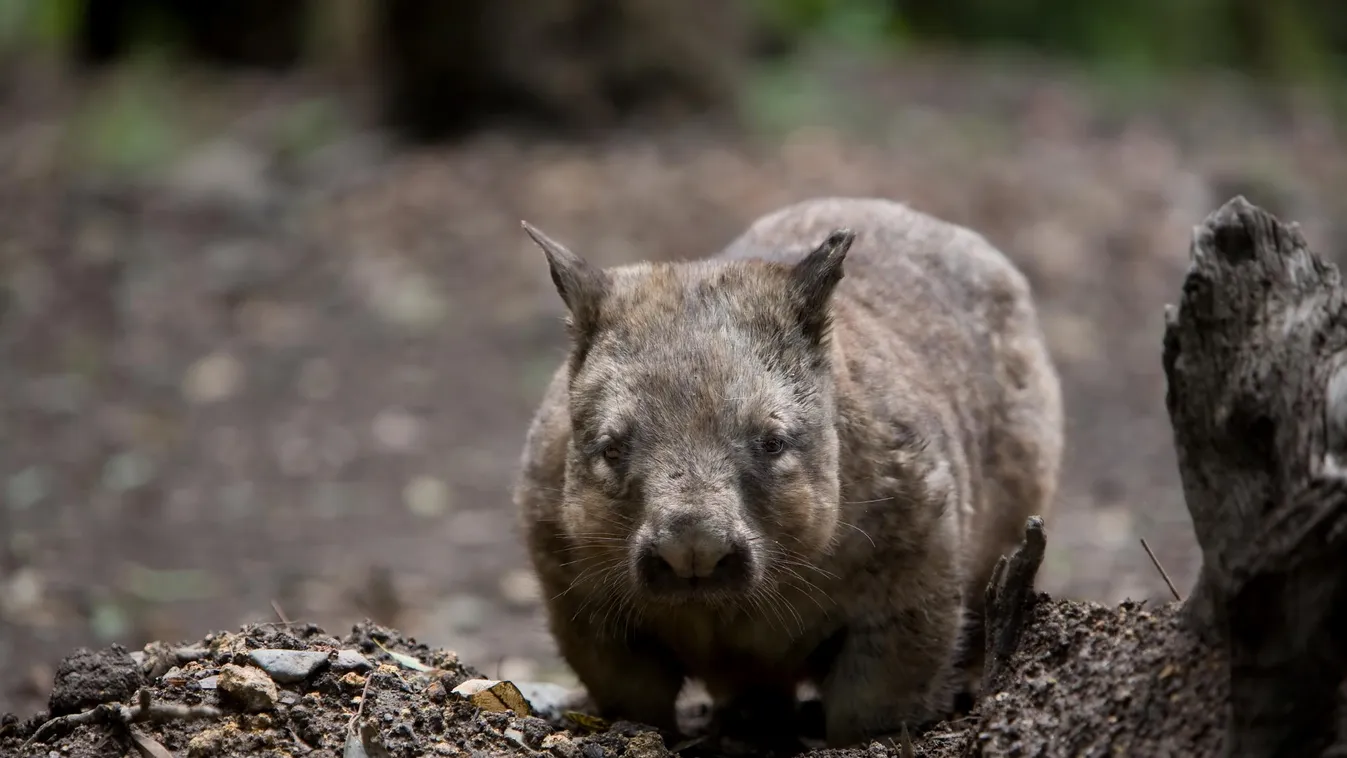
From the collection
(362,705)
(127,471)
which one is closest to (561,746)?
(362,705)

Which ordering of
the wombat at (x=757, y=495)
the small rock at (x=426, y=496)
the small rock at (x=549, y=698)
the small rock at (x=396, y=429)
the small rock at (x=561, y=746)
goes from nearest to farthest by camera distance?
the small rock at (x=561, y=746), the wombat at (x=757, y=495), the small rock at (x=549, y=698), the small rock at (x=426, y=496), the small rock at (x=396, y=429)

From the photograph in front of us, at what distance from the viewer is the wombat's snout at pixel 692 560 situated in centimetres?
535

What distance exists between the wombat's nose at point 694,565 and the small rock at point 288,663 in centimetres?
119

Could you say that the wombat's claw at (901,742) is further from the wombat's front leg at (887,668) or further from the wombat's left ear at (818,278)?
the wombat's left ear at (818,278)

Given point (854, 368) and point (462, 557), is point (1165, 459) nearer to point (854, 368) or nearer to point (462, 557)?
point (462, 557)

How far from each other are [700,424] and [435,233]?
1141cm

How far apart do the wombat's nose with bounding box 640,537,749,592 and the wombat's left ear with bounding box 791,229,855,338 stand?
1.20 m

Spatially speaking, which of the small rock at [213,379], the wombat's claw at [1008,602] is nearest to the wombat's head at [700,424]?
the wombat's claw at [1008,602]

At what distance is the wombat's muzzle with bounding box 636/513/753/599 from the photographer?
535 centimetres

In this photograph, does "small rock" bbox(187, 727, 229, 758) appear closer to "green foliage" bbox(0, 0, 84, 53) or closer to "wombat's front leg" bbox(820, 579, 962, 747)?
"wombat's front leg" bbox(820, 579, 962, 747)

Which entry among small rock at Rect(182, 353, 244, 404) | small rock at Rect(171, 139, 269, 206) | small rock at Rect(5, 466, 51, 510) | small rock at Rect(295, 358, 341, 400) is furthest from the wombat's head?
small rock at Rect(171, 139, 269, 206)

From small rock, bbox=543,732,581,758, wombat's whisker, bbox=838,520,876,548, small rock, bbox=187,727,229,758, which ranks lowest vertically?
small rock, bbox=187,727,229,758

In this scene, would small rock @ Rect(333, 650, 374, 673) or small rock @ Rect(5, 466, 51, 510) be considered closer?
small rock @ Rect(333, 650, 374, 673)

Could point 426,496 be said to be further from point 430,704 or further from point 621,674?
point 430,704
